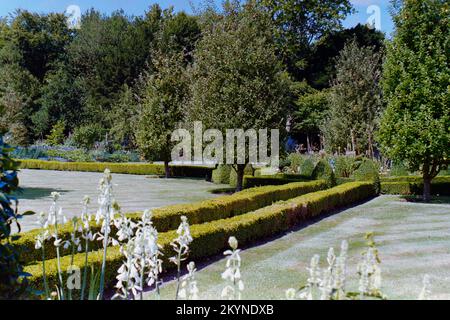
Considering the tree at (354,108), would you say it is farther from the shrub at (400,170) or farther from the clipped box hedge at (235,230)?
the clipped box hedge at (235,230)

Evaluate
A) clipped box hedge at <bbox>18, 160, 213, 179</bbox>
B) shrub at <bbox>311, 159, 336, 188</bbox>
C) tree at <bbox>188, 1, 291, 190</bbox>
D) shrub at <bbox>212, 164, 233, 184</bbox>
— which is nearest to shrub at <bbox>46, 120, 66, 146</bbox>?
clipped box hedge at <bbox>18, 160, 213, 179</bbox>

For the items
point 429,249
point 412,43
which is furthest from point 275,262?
point 412,43

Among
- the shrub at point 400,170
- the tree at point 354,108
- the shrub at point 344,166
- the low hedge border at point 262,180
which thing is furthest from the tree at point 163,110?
the shrub at point 400,170

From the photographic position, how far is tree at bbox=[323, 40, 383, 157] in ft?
94.2

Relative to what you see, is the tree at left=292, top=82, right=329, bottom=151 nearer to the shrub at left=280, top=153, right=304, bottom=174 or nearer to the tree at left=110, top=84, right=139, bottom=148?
the shrub at left=280, top=153, right=304, bottom=174

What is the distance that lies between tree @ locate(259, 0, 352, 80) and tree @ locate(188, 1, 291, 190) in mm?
22069

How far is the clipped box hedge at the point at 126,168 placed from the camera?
2698cm

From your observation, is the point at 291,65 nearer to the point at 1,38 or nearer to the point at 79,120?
the point at 79,120

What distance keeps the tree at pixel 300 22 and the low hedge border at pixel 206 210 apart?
86.6 feet

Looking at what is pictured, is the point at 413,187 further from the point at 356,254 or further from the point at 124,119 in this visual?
the point at 124,119

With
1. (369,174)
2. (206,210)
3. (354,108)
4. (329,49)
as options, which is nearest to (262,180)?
(369,174)

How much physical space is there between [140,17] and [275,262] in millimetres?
47340

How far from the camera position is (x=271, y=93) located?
17406mm

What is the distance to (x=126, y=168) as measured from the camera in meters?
29.1
